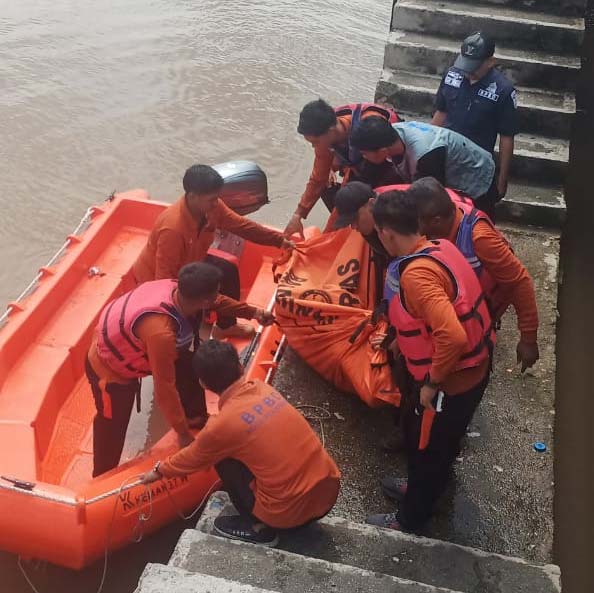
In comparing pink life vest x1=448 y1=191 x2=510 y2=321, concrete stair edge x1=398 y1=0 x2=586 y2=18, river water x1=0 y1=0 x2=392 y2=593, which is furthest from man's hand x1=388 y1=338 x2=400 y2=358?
concrete stair edge x1=398 y1=0 x2=586 y2=18

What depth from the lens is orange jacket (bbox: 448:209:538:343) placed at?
274 centimetres

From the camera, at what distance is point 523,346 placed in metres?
2.98

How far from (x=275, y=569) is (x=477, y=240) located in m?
1.42

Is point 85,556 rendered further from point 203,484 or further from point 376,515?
point 376,515

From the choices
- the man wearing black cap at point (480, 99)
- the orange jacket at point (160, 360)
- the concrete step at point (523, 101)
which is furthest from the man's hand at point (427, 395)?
the concrete step at point (523, 101)

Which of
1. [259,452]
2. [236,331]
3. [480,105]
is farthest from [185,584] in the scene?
[480,105]

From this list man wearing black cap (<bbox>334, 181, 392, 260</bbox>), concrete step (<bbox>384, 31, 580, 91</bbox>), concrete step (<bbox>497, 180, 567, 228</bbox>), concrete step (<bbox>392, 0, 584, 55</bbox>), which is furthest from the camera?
concrete step (<bbox>392, 0, 584, 55</bbox>)

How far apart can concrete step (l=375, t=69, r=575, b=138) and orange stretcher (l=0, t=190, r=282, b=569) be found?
1.59 m

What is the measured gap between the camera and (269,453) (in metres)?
2.55

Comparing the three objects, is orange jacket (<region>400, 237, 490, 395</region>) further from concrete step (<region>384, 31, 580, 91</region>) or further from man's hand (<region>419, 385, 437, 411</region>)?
concrete step (<region>384, 31, 580, 91</region>)

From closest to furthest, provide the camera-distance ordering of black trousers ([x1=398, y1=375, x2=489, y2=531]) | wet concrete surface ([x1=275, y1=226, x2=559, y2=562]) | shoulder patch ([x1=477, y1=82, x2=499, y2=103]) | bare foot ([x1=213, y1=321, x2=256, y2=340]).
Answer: black trousers ([x1=398, y1=375, x2=489, y2=531])
wet concrete surface ([x1=275, y1=226, x2=559, y2=562])
shoulder patch ([x1=477, y1=82, x2=499, y2=103])
bare foot ([x1=213, y1=321, x2=256, y2=340])

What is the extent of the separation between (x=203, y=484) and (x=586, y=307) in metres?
3.06

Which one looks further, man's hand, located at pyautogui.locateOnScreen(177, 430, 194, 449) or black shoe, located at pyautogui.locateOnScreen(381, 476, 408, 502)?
man's hand, located at pyautogui.locateOnScreen(177, 430, 194, 449)

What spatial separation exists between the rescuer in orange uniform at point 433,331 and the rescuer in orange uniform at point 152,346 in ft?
3.02
